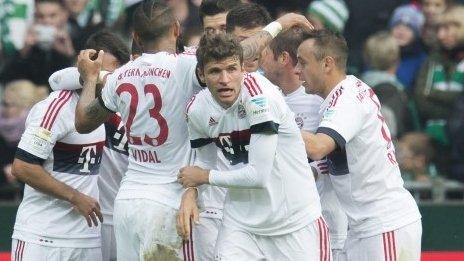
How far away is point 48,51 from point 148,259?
4947 millimetres

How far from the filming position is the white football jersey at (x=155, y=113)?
29.5ft

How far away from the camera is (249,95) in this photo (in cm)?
855

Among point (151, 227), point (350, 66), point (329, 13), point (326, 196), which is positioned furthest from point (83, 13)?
point (151, 227)

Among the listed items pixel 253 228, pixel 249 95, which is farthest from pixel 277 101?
pixel 253 228

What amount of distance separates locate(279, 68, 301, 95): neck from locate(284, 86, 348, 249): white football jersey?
3 centimetres

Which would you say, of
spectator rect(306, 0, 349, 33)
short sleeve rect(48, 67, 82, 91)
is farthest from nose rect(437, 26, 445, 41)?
short sleeve rect(48, 67, 82, 91)

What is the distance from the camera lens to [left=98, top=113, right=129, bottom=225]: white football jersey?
1009 cm

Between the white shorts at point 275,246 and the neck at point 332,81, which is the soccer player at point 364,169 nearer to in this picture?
the neck at point 332,81

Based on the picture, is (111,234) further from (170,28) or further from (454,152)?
(454,152)

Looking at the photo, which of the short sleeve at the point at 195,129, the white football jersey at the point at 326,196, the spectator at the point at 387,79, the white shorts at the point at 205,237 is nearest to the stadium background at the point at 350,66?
the spectator at the point at 387,79

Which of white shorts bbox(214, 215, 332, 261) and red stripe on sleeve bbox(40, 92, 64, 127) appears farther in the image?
red stripe on sleeve bbox(40, 92, 64, 127)

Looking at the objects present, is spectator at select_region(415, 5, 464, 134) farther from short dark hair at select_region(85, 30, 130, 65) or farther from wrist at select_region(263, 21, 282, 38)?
short dark hair at select_region(85, 30, 130, 65)

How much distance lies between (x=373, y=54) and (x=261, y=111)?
5298 mm

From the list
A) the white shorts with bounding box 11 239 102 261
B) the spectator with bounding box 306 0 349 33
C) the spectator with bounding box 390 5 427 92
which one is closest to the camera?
the white shorts with bounding box 11 239 102 261
